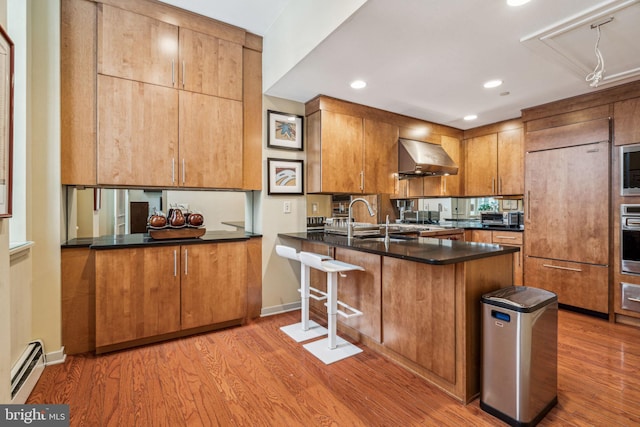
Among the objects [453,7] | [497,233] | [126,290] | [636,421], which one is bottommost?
[636,421]

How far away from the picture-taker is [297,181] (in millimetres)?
3424

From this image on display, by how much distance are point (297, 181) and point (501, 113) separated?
8.90ft

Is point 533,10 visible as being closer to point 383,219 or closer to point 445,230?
point 445,230

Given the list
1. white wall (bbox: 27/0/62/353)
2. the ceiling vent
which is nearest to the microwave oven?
the ceiling vent

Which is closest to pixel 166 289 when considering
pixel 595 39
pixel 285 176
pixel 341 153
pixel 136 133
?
pixel 136 133

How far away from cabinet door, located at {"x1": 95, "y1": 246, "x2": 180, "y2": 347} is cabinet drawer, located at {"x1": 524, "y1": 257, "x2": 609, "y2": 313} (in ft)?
12.6

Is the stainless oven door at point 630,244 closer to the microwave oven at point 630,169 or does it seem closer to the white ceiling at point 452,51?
the microwave oven at point 630,169

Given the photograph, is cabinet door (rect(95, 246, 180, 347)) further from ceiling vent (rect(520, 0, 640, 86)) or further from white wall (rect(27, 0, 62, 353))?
ceiling vent (rect(520, 0, 640, 86))

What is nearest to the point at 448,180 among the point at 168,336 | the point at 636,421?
the point at 636,421

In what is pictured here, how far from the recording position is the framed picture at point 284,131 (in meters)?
3.25

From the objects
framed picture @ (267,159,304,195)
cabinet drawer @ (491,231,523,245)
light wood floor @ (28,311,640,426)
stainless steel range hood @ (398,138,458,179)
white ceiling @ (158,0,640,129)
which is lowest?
light wood floor @ (28,311,640,426)

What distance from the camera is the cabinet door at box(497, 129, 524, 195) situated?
13.2 feet

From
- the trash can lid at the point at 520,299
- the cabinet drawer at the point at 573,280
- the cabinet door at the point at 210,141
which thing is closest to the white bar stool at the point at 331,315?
the trash can lid at the point at 520,299

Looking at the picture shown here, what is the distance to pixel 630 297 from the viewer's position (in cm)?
295
